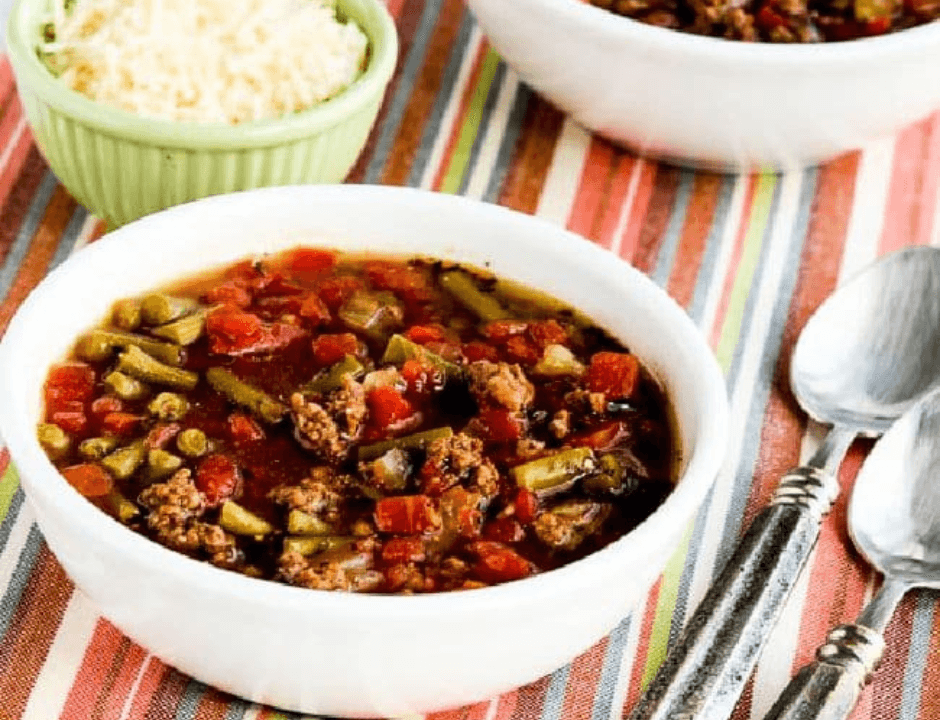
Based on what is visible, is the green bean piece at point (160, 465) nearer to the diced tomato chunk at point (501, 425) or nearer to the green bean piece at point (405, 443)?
the green bean piece at point (405, 443)

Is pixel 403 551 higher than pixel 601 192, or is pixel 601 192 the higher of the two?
pixel 403 551

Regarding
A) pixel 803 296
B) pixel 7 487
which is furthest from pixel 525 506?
pixel 803 296

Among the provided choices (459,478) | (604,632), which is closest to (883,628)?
(604,632)

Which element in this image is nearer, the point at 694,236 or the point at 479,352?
the point at 479,352

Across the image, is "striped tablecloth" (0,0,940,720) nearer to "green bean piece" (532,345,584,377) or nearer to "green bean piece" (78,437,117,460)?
"green bean piece" (78,437,117,460)

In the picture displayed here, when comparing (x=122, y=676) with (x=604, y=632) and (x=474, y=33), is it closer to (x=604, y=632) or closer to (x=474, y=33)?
(x=604, y=632)

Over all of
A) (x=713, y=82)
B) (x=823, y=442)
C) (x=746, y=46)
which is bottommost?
(x=823, y=442)

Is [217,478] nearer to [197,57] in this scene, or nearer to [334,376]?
[334,376]
